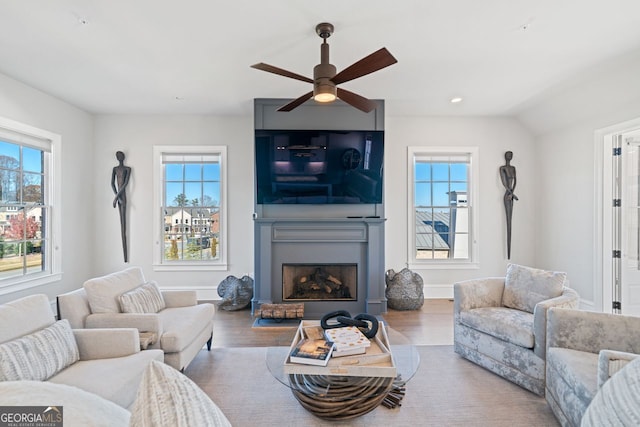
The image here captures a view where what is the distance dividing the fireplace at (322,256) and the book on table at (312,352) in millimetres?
1992

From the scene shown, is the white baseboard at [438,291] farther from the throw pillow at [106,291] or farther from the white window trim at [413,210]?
the throw pillow at [106,291]

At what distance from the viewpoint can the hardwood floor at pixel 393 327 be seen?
127 inches

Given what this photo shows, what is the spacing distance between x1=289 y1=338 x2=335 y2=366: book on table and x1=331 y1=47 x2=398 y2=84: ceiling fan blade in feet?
6.10

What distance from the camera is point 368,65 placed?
7.09 feet

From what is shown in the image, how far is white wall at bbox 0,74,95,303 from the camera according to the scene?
3.64 meters

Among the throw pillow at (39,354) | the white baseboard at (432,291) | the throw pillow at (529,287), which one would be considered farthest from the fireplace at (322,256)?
the throw pillow at (39,354)

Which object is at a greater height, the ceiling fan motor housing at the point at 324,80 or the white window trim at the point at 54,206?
the ceiling fan motor housing at the point at 324,80

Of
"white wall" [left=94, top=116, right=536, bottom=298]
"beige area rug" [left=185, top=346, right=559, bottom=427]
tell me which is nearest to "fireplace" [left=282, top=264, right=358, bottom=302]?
"white wall" [left=94, top=116, right=536, bottom=298]

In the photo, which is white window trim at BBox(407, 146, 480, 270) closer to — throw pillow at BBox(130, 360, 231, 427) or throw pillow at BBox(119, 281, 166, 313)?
throw pillow at BBox(119, 281, 166, 313)

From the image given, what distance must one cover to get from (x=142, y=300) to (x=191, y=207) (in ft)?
7.87

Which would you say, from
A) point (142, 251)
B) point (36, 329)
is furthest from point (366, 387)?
point (142, 251)

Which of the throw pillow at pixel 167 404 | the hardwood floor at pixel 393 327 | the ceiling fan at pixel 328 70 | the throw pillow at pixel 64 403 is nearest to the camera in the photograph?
the throw pillow at pixel 167 404

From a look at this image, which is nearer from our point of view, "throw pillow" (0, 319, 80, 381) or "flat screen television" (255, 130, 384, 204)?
"throw pillow" (0, 319, 80, 381)

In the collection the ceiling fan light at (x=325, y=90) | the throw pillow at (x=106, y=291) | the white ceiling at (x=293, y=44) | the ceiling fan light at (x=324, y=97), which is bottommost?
the throw pillow at (x=106, y=291)
